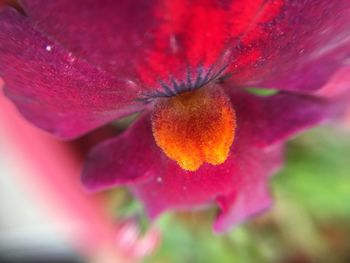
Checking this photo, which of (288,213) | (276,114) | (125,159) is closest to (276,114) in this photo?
(276,114)

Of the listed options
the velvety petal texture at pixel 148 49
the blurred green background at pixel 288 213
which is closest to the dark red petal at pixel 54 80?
the velvety petal texture at pixel 148 49

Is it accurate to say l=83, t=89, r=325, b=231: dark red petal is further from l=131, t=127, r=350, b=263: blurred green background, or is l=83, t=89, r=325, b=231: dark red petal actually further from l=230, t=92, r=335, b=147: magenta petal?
l=131, t=127, r=350, b=263: blurred green background

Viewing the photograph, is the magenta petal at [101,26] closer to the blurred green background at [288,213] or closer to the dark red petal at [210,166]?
the dark red petal at [210,166]

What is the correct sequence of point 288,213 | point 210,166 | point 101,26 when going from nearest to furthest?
point 101,26 → point 210,166 → point 288,213

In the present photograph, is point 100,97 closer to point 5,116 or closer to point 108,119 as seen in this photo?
point 108,119

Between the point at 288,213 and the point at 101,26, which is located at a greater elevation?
the point at 101,26

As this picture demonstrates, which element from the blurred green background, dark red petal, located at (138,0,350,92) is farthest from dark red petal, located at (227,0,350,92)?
the blurred green background

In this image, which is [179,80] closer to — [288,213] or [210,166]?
[210,166]

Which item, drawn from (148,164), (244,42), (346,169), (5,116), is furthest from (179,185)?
(5,116)
